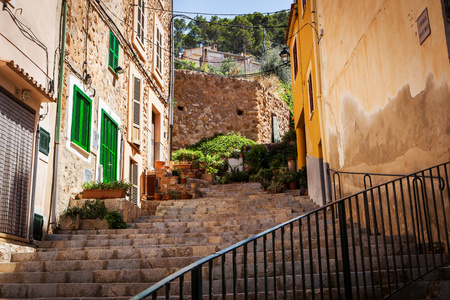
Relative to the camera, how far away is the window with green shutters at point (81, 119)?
9578 mm

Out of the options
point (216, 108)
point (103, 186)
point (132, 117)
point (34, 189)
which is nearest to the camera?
point (34, 189)

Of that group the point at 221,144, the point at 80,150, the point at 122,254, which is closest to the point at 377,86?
the point at 122,254

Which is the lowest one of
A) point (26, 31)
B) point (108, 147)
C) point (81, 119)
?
point (108, 147)

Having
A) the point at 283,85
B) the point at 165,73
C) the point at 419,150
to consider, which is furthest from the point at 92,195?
the point at 283,85

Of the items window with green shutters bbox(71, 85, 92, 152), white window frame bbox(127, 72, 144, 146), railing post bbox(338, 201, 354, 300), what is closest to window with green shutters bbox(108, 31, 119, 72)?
white window frame bbox(127, 72, 144, 146)

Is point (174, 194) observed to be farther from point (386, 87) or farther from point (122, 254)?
point (386, 87)

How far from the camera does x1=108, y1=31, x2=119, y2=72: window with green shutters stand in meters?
11.8

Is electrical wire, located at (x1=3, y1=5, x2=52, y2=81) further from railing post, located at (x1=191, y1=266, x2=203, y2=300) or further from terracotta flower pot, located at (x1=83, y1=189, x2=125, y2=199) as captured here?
railing post, located at (x1=191, y1=266, x2=203, y2=300)

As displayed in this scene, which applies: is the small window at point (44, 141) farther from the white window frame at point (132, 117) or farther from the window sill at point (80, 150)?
the white window frame at point (132, 117)

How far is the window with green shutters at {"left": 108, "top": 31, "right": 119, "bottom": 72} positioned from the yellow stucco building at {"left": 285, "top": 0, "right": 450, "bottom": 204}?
4959 millimetres

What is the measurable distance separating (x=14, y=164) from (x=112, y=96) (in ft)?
16.0

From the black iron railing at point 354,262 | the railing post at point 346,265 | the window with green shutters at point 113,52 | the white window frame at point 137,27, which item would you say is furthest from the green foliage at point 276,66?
the railing post at point 346,265

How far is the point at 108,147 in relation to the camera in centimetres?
1128

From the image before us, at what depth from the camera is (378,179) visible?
6.98 meters
